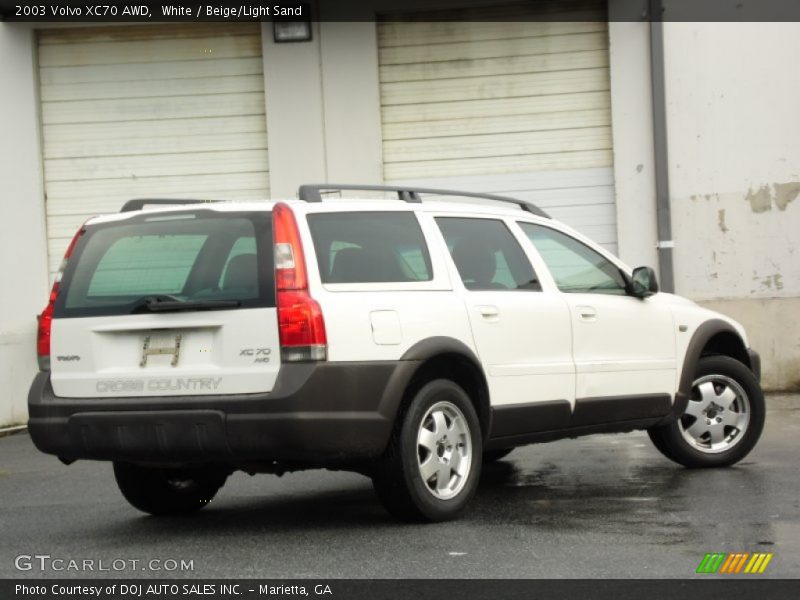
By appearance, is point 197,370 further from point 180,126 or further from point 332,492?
point 180,126

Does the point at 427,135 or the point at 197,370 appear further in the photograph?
the point at 427,135

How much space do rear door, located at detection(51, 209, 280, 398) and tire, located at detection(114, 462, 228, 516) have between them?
85cm

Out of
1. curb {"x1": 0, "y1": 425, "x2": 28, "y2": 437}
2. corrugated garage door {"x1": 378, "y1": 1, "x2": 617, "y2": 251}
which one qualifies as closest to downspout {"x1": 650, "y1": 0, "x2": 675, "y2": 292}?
corrugated garage door {"x1": 378, "y1": 1, "x2": 617, "y2": 251}

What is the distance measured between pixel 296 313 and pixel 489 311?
4.30 ft

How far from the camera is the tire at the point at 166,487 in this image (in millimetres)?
8094

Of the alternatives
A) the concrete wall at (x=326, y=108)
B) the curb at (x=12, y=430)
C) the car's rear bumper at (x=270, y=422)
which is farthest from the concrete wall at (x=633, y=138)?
the car's rear bumper at (x=270, y=422)

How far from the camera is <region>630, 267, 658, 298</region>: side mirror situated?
8.99 metres

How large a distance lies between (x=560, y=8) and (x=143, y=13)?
444 cm

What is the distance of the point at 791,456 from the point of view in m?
10.2

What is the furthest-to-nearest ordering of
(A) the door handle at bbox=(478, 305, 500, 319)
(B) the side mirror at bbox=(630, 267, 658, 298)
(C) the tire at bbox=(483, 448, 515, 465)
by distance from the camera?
(C) the tire at bbox=(483, 448, 515, 465) → (B) the side mirror at bbox=(630, 267, 658, 298) → (A) the door handle at bbox=(478, 305, 500, 319)

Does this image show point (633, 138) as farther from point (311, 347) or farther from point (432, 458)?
point (311, 347)

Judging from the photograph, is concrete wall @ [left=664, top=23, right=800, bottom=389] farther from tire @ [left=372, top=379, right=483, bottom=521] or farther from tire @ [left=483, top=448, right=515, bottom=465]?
tire @ [left=372, top=379, right=483, bottom=521]

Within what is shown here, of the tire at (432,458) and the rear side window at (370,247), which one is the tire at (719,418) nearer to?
the tire at (432,458)

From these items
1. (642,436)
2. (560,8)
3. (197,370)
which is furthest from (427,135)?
(197,370)
